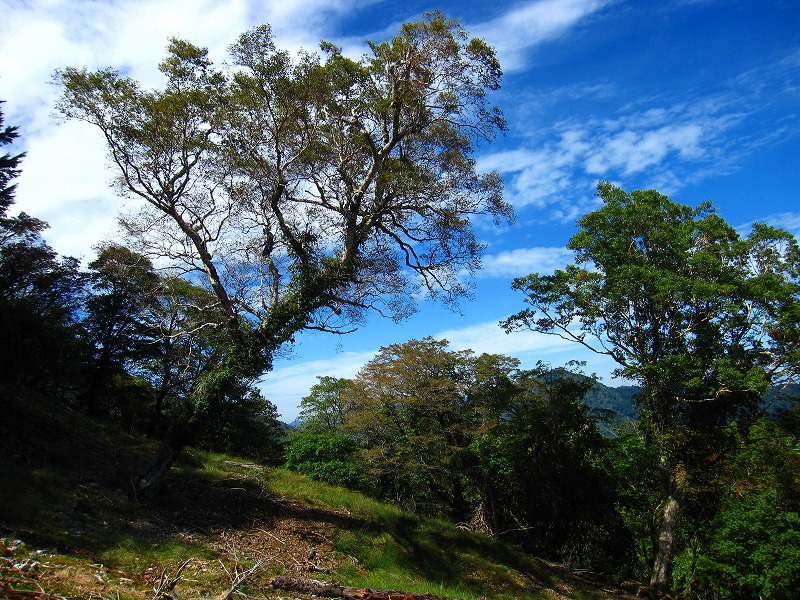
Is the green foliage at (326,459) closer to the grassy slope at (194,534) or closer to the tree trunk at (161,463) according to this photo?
the grassy slope at (194,534)

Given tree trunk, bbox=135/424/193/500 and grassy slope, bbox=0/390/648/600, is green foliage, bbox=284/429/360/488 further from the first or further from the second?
tree trunk, bbox=135/424/193/500

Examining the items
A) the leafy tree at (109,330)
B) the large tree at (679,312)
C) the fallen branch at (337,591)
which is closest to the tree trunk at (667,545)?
the large tree at (679,312)

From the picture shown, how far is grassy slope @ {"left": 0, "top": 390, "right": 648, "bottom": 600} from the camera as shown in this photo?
452 cm

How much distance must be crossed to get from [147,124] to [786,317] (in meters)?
17.4

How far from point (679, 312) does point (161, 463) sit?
15986mm

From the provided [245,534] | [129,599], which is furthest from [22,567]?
[245,534]

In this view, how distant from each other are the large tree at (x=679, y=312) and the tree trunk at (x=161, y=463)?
1249 cm

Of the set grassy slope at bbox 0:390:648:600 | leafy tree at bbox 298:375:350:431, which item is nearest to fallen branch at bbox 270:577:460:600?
grassy slope at bbox 0:390:648:600

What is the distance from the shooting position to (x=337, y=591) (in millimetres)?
4945

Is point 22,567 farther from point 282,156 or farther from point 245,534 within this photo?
point 282,156

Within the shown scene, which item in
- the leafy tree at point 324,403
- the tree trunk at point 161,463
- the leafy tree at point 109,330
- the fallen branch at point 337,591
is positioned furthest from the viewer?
the leafy tree at point 324,403

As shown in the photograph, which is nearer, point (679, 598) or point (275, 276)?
point (275, 276)

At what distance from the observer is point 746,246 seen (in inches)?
593

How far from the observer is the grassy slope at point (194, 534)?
452 cm
